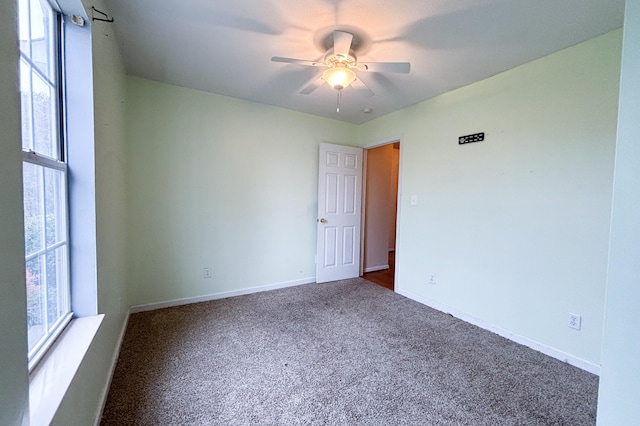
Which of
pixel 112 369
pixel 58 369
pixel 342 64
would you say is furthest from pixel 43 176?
pixel 342 64

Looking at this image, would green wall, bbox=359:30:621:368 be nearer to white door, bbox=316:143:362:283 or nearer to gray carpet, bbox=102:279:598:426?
gray carpet, bbox=102:279:598:426

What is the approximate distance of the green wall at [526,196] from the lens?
191 centimetres

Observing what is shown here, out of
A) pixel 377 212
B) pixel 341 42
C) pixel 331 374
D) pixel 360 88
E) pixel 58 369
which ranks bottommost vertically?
pixel 331 374

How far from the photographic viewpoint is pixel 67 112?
1.32m

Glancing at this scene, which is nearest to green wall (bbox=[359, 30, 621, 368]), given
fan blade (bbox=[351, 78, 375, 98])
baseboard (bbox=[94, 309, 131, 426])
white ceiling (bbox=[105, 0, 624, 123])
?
white ceiling (bbox=[105, 0, 624, 123])

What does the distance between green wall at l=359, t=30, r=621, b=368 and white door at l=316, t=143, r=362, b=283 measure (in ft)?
3.58

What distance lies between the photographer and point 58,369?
3.32 feet

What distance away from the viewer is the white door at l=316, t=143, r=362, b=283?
378 centimetres

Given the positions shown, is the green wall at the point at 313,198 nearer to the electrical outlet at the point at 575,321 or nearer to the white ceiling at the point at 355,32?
the electrical outlet at the point at 575,321

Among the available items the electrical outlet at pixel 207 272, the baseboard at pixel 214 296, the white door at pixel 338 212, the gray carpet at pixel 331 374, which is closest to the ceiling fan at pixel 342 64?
the white door at pixel 338 212

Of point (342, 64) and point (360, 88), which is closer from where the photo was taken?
point (342, 64)

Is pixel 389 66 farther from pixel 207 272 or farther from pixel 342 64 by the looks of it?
pixel 207 272

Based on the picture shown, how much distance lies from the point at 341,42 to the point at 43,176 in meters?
1.85

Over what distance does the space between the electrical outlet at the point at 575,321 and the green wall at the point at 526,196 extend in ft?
0.12
